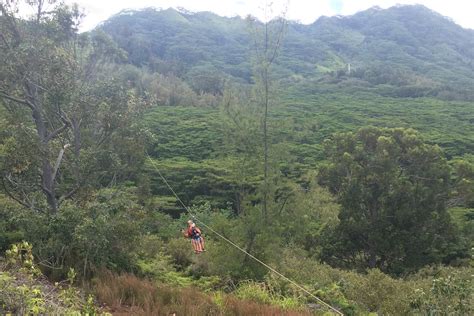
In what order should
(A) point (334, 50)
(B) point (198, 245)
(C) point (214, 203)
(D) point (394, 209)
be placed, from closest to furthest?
(B) point (198, 245), (D) point (394, 209), (C) point (214, 203), (A) point (334, 50)

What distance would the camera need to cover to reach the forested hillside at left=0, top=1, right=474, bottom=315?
9.34 m

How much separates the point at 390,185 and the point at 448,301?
14.8 metres

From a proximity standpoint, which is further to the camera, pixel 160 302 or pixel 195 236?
pixel 195 236

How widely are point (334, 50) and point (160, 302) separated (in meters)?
138

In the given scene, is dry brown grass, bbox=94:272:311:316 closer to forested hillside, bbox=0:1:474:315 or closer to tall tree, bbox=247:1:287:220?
forested hillside, bbox=0:1:474:315

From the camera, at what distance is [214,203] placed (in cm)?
2861

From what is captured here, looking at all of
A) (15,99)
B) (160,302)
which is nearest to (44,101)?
(15,99)

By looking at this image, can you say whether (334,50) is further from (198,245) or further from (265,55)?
(198,245)

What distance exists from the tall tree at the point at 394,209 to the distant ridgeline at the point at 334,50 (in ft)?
170

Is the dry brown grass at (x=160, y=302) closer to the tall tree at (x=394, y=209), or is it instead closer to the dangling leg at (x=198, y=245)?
the dangling leg at (x=198, y=245)

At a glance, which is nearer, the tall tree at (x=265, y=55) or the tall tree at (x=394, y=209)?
the tall tree at (x=265, y=55)

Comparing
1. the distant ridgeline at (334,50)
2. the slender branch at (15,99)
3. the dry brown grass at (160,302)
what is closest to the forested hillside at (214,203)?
the dry brown grass at (160,302)

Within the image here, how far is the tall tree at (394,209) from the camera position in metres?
20.6

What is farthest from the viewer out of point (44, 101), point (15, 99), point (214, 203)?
point (214, 203)
